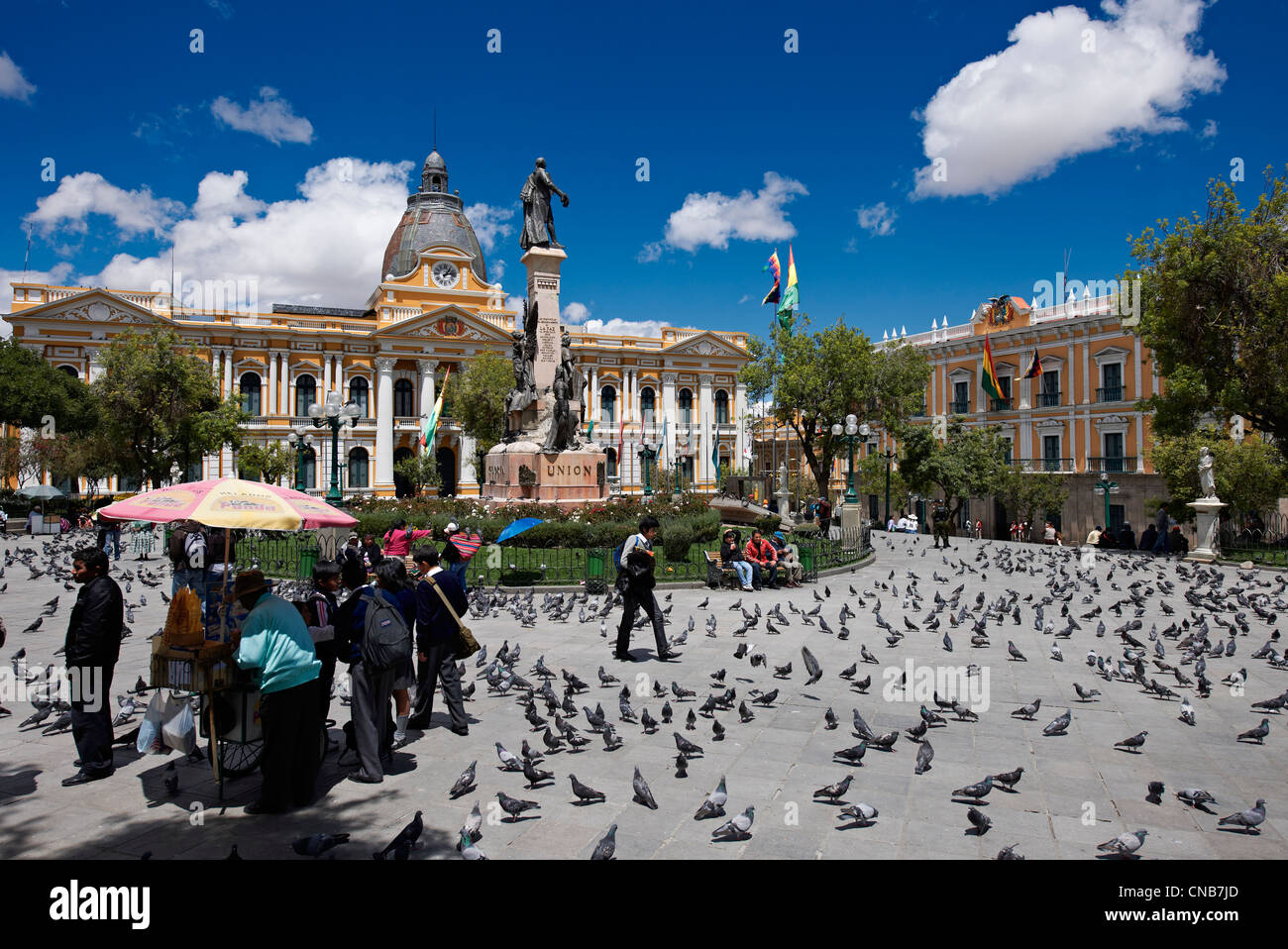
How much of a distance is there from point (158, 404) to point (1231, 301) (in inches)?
1437

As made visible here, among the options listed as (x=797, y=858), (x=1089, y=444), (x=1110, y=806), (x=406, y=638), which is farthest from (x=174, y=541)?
(x=1089, y=444)

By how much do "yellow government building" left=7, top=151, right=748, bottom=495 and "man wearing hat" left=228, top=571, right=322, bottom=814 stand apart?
4210cm

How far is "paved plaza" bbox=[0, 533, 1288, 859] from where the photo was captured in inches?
171

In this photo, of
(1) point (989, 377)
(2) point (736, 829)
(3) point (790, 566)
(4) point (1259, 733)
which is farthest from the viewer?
(1) point (989, 377)

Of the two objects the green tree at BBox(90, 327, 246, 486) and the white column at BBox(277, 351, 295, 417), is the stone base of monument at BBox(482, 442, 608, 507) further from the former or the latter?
the white column at BBox(277, 351, 295, 417)

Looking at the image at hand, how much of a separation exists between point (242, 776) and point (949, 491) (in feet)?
96.4

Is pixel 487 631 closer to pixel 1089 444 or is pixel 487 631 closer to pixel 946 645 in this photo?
pixel 946 645

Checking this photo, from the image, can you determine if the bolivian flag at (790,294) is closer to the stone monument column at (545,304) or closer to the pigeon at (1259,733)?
the stone monument column at (545,304)

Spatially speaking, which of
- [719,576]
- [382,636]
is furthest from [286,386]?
[382,636]

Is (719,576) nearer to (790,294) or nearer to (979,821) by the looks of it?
(979,821)

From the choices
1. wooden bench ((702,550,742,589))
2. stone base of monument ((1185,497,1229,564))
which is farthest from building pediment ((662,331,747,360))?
wooden bench ((702,550,742,589))

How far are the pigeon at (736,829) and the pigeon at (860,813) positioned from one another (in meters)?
0.61

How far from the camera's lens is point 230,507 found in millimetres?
5250

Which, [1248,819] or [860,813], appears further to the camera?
[860,813]
